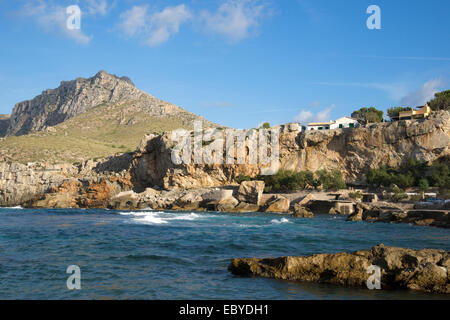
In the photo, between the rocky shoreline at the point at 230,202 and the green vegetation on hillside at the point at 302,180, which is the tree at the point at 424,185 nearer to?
the green vegetation on hillside at the point at 302,180

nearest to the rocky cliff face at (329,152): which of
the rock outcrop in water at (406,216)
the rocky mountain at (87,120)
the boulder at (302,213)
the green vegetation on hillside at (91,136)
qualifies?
the boulder at (302,213)

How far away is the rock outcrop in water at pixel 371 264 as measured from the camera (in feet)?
29.7

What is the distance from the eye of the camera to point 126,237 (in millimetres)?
19344

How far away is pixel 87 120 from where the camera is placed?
113062mm

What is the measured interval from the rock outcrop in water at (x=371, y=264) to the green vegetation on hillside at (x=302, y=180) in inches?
1829

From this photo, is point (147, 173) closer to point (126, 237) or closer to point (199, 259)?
point (126, 237)

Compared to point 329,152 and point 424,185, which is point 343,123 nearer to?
point 329,152

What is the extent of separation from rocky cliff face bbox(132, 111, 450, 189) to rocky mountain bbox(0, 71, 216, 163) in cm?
2379

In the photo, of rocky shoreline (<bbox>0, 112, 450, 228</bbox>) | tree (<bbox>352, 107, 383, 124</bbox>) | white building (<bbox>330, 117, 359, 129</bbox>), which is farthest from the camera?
tree (<bbox>352, 107, 383, 124</bbox>)

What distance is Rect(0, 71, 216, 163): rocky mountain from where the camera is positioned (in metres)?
83.2

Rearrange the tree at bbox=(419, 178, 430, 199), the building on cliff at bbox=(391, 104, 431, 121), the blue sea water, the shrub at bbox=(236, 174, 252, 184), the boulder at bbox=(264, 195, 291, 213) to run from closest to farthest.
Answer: the blue sea water → the boulder at bbox=(264, 195, 291, 213) → the tree at bbox=(419, 178, 430, 199) → the shrub at bbox=(236, 174, 252, 184) → the building on cliff at bbox=(391, 104, 431, 121)

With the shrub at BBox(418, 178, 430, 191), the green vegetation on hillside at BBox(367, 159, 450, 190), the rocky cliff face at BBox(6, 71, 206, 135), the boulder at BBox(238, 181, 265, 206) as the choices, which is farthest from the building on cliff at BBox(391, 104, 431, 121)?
the rocky cliff face at BBox(6, 71, 206, 135)

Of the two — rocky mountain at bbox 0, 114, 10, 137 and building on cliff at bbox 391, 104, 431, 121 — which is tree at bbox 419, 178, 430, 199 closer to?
building on cliff at bbox 391, 104, 431, 121

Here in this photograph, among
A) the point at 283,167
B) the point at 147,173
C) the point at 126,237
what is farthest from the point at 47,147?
the point at 126,237
